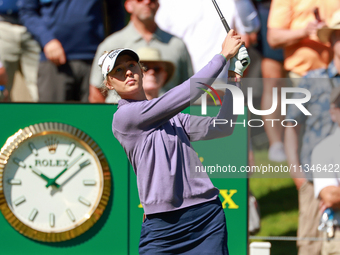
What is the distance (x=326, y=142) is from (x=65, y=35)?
2.03 m

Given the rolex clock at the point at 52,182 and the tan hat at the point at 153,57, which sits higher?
the tan hat at the point at 153,57

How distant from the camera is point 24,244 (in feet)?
11.8

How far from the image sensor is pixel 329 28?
10.8ft

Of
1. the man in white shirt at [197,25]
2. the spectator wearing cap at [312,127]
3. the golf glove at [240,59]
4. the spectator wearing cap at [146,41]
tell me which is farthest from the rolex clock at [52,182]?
the golf glove at [240,59]

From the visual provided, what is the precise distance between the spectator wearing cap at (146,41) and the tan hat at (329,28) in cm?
94

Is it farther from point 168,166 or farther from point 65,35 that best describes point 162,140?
point 65,35

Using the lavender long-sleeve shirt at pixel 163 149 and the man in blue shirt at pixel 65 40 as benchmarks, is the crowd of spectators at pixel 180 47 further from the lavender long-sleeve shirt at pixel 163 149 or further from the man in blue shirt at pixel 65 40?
the lavender long-sleeve shirt at pixel 163 149

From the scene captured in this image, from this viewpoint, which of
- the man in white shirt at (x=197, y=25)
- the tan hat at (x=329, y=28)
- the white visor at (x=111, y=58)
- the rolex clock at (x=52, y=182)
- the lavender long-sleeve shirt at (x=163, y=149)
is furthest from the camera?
the rolex clock at (x=52, y=182)

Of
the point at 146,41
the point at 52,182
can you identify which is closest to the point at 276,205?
the point at 146,41

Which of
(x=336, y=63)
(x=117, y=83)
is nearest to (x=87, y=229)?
(x=117, y=83)

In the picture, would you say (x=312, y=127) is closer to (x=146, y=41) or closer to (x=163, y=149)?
(x=146, y=41)

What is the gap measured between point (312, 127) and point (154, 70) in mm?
1200

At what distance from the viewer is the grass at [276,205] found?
11.0 ft

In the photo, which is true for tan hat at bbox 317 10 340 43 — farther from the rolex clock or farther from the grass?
the rolex clock
